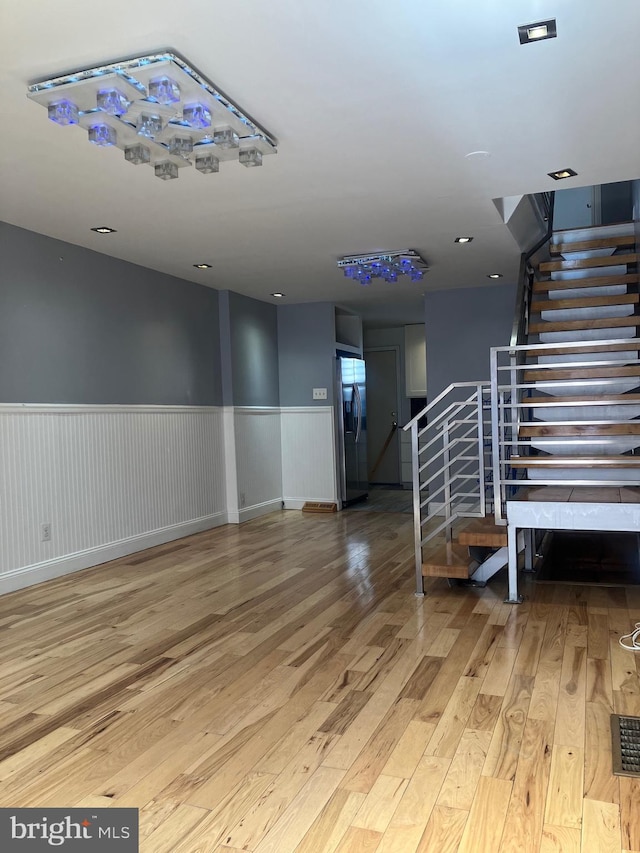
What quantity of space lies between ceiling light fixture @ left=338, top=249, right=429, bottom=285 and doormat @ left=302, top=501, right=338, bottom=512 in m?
2.74

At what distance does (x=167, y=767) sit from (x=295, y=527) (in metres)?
4.65

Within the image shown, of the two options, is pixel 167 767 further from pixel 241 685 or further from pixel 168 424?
pixel 168 424

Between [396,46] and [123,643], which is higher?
[396,46]

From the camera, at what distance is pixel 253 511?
743 cm

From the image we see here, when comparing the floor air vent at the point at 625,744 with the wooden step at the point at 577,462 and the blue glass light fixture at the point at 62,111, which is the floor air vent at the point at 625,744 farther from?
the blue glass light fixture at the point at 62,111

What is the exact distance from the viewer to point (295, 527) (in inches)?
269

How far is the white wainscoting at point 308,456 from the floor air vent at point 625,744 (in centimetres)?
552

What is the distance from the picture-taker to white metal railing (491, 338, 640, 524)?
3943 millimetres

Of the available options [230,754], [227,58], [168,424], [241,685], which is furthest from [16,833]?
[168,424]

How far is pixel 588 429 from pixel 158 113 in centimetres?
339

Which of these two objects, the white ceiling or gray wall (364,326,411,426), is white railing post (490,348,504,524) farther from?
gray wall (364,326,411,426)

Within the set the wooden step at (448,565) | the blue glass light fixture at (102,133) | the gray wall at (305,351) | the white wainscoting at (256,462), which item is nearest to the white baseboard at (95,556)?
the white wainscoting at (256,462)

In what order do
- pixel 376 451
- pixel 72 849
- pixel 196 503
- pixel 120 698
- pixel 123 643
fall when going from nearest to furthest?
pixel 72 849, pixel 120 698, pixel 123 643, pixel 196 503, pixel 376 451

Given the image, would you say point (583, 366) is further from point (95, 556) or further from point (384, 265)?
point (95, 556)
